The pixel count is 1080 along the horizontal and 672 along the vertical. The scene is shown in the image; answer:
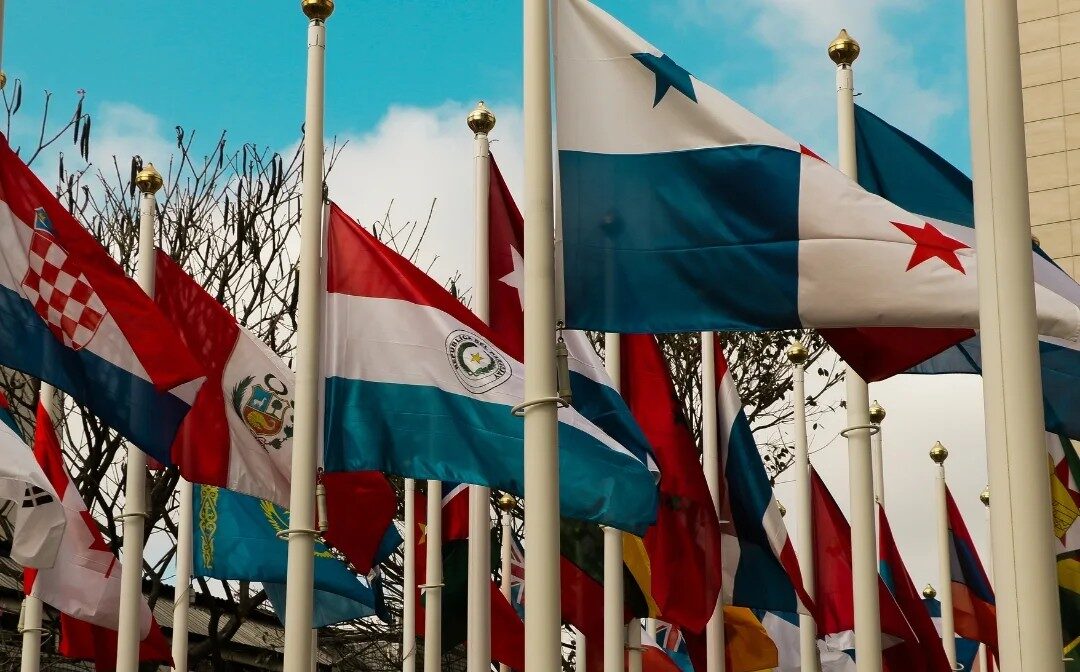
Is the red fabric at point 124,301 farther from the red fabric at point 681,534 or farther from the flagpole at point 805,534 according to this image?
the flagpole at point 805,534

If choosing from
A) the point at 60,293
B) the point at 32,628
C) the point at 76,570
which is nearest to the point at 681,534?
the point at 76,570

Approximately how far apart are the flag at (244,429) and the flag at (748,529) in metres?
3.46

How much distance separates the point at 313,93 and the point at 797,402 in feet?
27.6

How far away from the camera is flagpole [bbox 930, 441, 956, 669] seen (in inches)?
872

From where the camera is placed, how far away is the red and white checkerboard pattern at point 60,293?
11523 millimetres

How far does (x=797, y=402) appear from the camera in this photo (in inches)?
745

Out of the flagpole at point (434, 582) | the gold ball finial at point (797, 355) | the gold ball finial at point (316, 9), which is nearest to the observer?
the gold ball finial at point (316, 9)

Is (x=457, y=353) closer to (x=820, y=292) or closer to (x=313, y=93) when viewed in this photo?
(x=313, y=93)

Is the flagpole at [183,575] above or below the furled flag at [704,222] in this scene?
below

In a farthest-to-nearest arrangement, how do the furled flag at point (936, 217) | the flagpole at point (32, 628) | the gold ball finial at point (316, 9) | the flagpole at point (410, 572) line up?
the flagpole at point (410, 572)
the flagpole at point (32, 628)
the gold ball finial at point (316, 9)
the furled flag at point (936, 217)

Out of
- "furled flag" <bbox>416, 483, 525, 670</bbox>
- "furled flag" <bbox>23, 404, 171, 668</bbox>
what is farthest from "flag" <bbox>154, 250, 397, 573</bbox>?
"furled flag" <bbox>416, 483, 525, 670</bbox>

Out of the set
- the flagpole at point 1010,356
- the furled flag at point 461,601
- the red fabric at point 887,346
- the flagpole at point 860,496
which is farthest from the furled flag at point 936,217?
the furled flag at point 461,601

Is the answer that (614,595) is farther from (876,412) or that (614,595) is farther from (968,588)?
(968,588)

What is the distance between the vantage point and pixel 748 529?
15.6 meters
